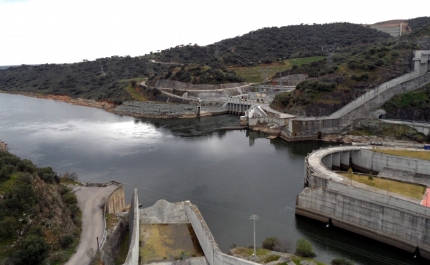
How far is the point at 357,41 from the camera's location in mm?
122250

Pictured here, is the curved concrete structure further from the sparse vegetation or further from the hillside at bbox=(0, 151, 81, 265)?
the hillside at bbox=(0, 151, 81, 265)

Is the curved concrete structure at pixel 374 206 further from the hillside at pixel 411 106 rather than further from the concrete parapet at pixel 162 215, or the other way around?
the hillside at pixel 411 106

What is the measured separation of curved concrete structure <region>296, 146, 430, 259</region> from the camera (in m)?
20.1

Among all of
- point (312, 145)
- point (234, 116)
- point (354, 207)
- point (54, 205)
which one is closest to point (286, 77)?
point (234, 116)

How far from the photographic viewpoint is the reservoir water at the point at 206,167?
2242 centimetres

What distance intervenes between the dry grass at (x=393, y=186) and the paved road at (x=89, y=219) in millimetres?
17421

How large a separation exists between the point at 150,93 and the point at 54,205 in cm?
7021

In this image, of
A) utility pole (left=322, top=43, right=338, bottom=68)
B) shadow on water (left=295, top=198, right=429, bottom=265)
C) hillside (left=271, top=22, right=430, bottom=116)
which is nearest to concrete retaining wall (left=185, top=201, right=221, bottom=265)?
shadow on water (left=295, top=198, right=429, bottom=265)

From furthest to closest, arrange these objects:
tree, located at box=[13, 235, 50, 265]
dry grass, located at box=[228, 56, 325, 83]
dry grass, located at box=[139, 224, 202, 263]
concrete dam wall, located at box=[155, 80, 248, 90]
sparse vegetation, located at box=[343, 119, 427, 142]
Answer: dry grass, located at box=[228, 56, 325, 83], concrete dam wall, located at box=[155, 80, 248, 90], sparse vegetation, located at box=[343, 119, 427, 142], dry grass, located at box=[139, 224, 202, 263], tree, located at box=[13, 235, 50, 265]

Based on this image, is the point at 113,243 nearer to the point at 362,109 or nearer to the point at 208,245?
the point at 208,245

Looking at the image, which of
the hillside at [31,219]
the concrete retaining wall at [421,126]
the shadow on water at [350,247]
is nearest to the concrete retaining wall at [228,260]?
the hillside at [31,219]

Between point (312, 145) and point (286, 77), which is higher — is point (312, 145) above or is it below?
below

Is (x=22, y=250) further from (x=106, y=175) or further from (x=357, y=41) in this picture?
(x=357, y=41)

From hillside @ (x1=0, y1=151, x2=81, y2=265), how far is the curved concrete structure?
15.7 m
